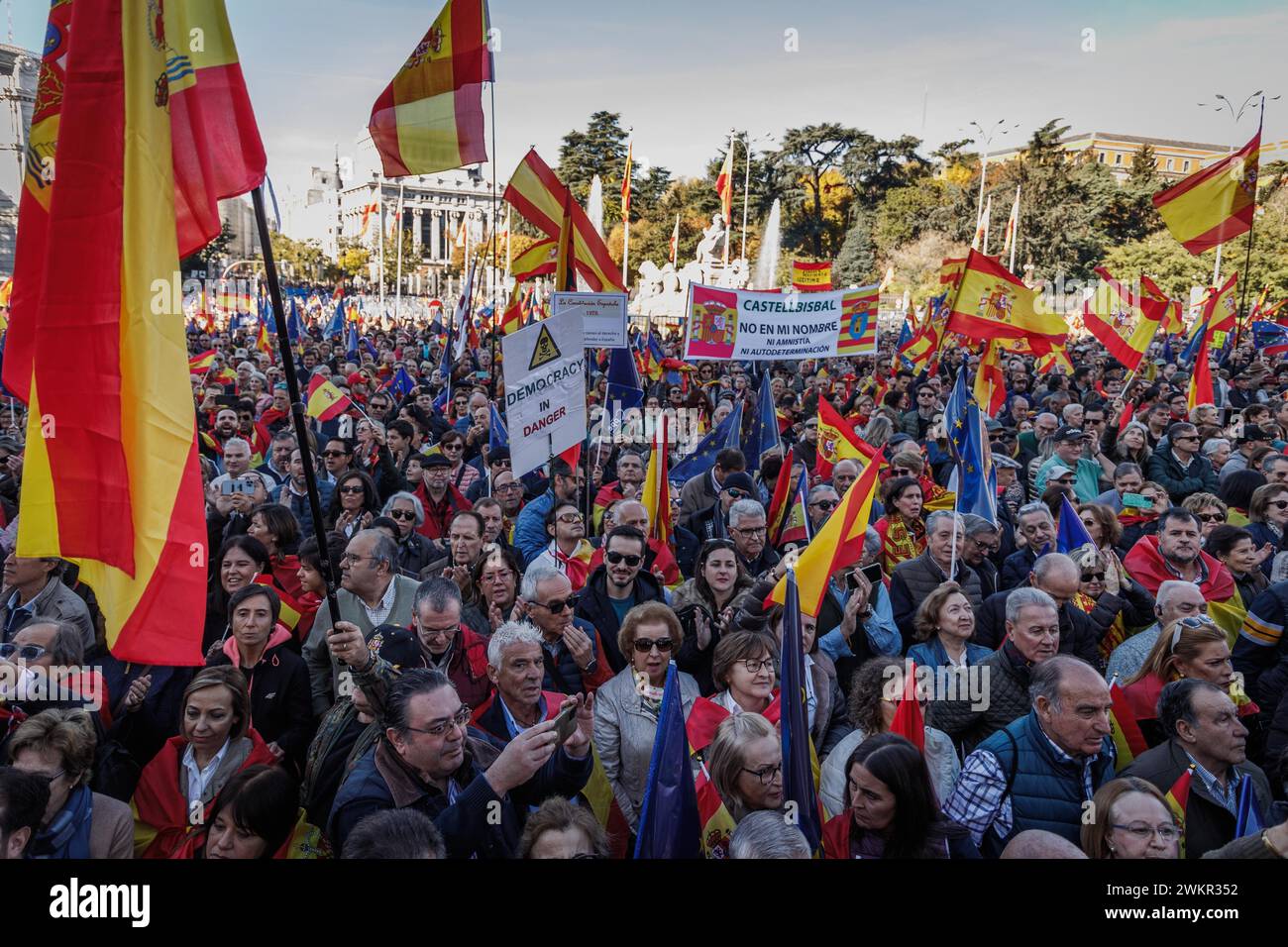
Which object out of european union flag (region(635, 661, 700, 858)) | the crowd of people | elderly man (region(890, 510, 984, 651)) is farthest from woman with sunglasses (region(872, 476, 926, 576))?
european union flag (region(635, 661, 700, 858))

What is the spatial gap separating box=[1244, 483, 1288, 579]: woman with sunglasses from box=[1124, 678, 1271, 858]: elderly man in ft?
10.1

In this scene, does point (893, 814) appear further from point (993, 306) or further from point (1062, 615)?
point (993, 306)

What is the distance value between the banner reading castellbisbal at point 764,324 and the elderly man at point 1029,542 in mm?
4357

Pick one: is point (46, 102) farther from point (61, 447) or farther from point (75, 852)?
point (75, 852)

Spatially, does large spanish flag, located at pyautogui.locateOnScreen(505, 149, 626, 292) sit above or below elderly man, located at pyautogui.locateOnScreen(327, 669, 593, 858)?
above

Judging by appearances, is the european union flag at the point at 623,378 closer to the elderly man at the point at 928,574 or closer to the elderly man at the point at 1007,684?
the elderly man at the point at 928,574

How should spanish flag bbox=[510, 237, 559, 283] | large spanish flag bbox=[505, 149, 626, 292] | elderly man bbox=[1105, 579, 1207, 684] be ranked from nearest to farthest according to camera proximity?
elderly man bbox=[1105, 579, 1207, 684]
large spanish flag bbox=[505, 149, 626, 292]
spanish flag bbox=[510, 237, 559, 283]

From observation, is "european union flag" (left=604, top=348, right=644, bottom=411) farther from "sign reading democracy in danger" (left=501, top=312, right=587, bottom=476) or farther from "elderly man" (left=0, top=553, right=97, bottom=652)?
"elderly man" (left=0, top=553, right=97, bottom=652)

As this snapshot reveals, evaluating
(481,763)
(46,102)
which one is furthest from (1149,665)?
(46,102)

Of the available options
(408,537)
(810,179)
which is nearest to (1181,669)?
(408,537)

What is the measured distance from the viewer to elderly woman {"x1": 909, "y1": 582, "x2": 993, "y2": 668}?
4.38m

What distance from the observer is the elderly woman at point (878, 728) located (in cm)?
Answer: 356

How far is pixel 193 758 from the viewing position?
345 cm
